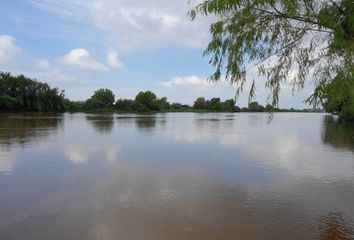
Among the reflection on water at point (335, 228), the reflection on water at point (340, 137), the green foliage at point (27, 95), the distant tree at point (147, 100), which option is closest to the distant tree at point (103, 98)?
the distant tree at point (147, 100)

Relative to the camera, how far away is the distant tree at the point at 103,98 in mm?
103938

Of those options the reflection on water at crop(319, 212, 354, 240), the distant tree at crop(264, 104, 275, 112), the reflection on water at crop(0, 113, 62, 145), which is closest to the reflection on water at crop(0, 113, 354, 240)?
the reflection on water at crop(319, 212, 354, 240)

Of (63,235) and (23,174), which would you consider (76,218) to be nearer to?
(63,235)

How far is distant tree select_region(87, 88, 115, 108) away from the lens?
341 ft

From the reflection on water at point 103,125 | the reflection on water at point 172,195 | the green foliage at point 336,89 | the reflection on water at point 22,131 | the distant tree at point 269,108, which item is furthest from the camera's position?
the reflection on water at point 103,125

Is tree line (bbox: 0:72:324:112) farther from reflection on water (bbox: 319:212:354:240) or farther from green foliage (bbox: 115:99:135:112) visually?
reflection on water (bbox: 319:212:354:240)

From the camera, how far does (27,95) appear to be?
79000 mm

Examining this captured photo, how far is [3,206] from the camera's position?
869 cm

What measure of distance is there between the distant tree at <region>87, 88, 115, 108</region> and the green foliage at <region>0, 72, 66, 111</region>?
50.6ft

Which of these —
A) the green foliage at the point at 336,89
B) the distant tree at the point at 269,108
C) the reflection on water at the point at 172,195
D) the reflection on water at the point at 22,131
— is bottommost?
the reflection on water at the point at 172,195

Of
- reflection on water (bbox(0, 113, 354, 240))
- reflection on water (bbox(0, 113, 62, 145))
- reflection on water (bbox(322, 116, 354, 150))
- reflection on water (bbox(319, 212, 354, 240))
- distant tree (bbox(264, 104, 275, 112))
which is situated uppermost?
distant tree (bbox(264, 104, 275, 112))

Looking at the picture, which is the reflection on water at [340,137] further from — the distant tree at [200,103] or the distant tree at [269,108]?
the distant tree at [200,103]

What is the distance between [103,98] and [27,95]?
31.3 metres

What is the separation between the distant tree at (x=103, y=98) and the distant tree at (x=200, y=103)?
41.2 m
